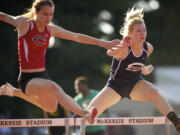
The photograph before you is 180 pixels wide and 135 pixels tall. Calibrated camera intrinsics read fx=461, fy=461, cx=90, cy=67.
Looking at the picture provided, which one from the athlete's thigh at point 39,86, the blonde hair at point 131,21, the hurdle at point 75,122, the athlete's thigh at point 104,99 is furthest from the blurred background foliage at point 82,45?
the athlete's thigh at point 39,86

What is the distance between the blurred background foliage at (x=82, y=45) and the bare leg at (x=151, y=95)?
13706 millimetres

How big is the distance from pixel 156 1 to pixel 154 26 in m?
1.30

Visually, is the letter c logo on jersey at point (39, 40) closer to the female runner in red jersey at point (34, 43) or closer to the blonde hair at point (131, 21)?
the female runner in red jersey at point (34, 43)

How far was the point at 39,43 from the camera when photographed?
20.0ft

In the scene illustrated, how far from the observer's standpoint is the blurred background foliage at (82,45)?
20.0 m

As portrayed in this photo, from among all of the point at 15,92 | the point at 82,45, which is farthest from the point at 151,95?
the point at 82,45

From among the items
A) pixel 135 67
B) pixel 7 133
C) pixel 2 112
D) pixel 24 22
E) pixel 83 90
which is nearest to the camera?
pixel 24 22

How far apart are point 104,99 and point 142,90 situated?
1.82 ft

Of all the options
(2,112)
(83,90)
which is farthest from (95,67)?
(83,90)

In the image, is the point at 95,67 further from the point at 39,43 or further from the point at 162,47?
the point at 39,43

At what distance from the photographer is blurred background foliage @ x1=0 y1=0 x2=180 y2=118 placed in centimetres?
2005

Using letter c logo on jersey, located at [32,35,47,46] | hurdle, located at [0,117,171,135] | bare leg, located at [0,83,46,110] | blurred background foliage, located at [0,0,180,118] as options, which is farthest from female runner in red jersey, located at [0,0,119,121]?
blurred background foliage, located at [0,0,180,118]

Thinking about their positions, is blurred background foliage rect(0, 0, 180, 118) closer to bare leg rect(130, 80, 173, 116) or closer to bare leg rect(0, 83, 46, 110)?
bare leg rect(0, 83, 46, 110)

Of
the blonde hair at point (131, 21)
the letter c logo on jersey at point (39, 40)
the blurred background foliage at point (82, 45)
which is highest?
the blonde hair at point (131, 21)
